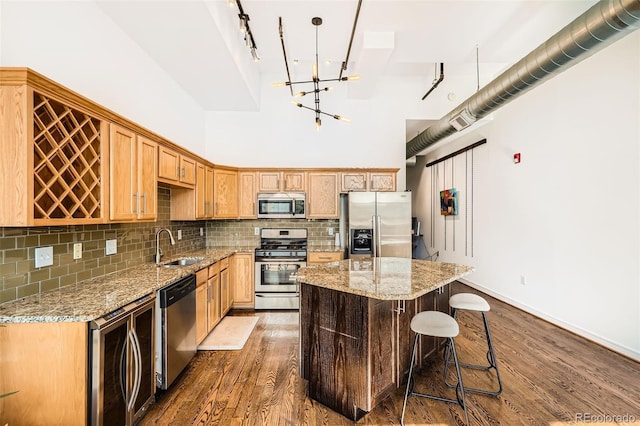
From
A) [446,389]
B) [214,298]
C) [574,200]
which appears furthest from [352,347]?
[574,200]

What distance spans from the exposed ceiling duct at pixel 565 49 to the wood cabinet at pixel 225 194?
3.68 meters

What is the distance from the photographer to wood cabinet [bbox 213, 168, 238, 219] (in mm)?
4289

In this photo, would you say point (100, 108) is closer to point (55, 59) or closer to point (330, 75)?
point (55, 59)

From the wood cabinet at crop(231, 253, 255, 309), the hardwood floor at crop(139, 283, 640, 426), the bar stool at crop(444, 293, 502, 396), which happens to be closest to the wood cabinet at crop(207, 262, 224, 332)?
the hardwood floor at crop(139, 283, 640, 426)

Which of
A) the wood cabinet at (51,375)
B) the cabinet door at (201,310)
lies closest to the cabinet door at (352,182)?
the cabinet door at (201,310)

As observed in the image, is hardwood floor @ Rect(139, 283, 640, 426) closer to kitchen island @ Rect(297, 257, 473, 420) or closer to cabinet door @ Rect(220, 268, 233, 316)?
kitchen island @ Rect(297, 257, 473, 420)

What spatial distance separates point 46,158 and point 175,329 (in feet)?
5.09

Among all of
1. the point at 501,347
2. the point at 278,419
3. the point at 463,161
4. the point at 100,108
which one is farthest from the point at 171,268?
the point at 463,161

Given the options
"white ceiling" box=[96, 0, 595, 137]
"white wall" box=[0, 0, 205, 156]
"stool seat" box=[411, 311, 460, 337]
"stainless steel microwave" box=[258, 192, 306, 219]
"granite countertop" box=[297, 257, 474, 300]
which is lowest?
"stool seat" box=[411, 311, 460, 337]

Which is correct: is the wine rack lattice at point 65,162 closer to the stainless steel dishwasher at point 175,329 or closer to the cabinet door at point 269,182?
the stainless steel dishwasher at point 175,329

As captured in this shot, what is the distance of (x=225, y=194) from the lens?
14.5 ft

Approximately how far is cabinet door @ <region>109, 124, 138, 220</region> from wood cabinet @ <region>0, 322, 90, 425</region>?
2.89ft

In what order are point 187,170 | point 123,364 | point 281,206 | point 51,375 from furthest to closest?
point 281,206 → point 187,170 → point 123,364 → point 51,375

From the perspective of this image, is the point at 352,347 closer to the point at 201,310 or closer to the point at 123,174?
the point at 201,310
